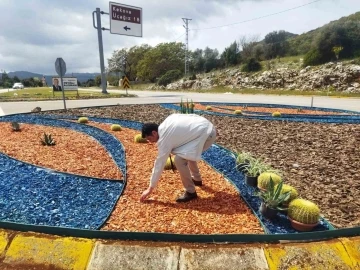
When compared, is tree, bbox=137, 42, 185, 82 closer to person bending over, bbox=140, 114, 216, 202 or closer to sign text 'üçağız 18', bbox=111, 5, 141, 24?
sign text 'üçağız 18', bbox=111, 5, 141, 24

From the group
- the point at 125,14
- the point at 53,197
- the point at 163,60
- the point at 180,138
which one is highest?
the point at 125,14

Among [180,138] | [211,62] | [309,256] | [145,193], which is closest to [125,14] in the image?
[211,62]

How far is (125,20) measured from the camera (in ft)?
100

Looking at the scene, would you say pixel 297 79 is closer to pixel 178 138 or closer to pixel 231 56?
pixel 231 56

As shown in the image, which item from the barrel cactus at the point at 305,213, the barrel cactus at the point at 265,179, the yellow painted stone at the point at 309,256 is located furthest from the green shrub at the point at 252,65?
the yellow painted stone at the point at 309,256

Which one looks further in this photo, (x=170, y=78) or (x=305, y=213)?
(x=170, y=78)

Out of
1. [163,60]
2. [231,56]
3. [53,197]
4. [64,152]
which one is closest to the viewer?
[53,197]

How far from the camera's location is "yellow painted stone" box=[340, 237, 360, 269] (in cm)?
258

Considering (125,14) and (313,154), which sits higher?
(125,14)

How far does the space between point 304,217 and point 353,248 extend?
0.51 meters

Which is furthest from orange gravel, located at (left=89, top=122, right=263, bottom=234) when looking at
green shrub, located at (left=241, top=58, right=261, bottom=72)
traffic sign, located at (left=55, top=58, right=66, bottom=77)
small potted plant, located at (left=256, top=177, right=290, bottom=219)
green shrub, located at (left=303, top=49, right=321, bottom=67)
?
green shrub, located at (left=241, top=58, right=261, bottom=72)

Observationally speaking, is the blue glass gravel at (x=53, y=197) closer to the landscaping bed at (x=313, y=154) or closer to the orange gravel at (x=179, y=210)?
the orange gravel at (x=179, y=210)

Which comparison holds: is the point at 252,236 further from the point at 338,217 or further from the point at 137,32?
the point at 137,32

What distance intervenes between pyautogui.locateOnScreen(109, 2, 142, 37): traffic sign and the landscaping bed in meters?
24.0
